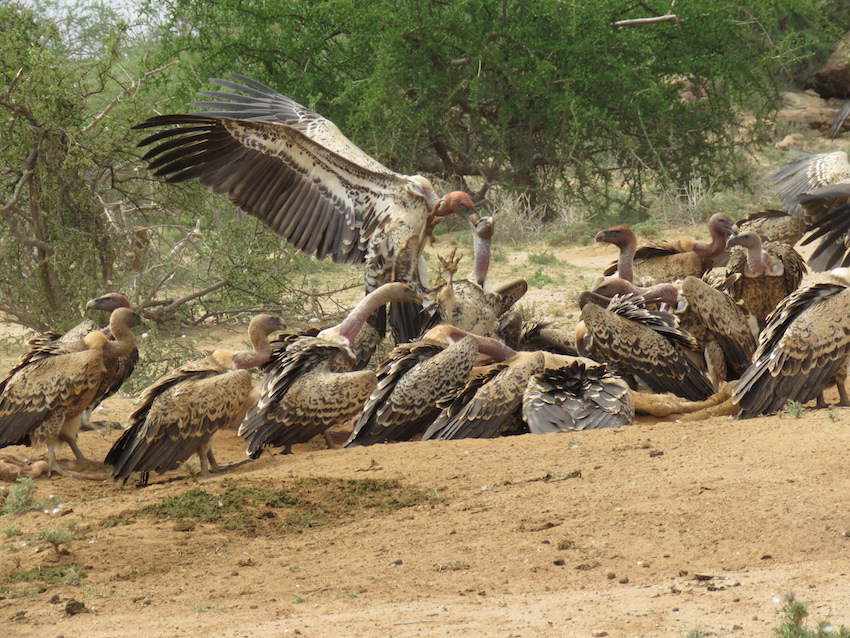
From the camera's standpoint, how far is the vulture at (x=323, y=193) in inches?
332

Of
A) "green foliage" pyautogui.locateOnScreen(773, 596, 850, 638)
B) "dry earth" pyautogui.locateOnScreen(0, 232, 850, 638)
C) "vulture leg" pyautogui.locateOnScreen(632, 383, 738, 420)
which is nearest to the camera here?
"green foliage" pyautogui.locateOnScreen(773, 596, 850, 638)

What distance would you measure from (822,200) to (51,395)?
6978 mm

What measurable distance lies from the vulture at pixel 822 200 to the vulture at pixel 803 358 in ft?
7.89

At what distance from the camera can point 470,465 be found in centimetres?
551

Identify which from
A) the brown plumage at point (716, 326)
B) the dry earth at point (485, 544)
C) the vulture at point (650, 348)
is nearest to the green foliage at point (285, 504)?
the dry earth at point (485, 544)

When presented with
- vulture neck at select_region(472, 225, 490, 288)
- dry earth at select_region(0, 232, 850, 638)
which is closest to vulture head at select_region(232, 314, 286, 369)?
dry earth at select_region(0, 232, 850, 638)

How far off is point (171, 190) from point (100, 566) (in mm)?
6283

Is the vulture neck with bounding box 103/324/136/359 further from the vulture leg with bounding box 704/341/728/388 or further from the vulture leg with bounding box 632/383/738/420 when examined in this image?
the vulture leg with bounding box 704/341/728/388

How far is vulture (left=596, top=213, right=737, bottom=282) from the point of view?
354 inches

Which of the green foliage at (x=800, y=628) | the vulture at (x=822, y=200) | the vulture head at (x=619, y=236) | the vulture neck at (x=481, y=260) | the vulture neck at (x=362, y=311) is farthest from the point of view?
the vulture head at (x=619, y=236)

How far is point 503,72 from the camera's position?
49.6 ft

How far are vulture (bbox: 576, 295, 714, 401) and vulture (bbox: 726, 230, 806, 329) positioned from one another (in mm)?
1205

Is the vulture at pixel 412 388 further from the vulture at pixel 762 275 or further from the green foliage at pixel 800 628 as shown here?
the green foliage at pixel 800 628

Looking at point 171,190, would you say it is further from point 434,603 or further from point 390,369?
point 434,603
